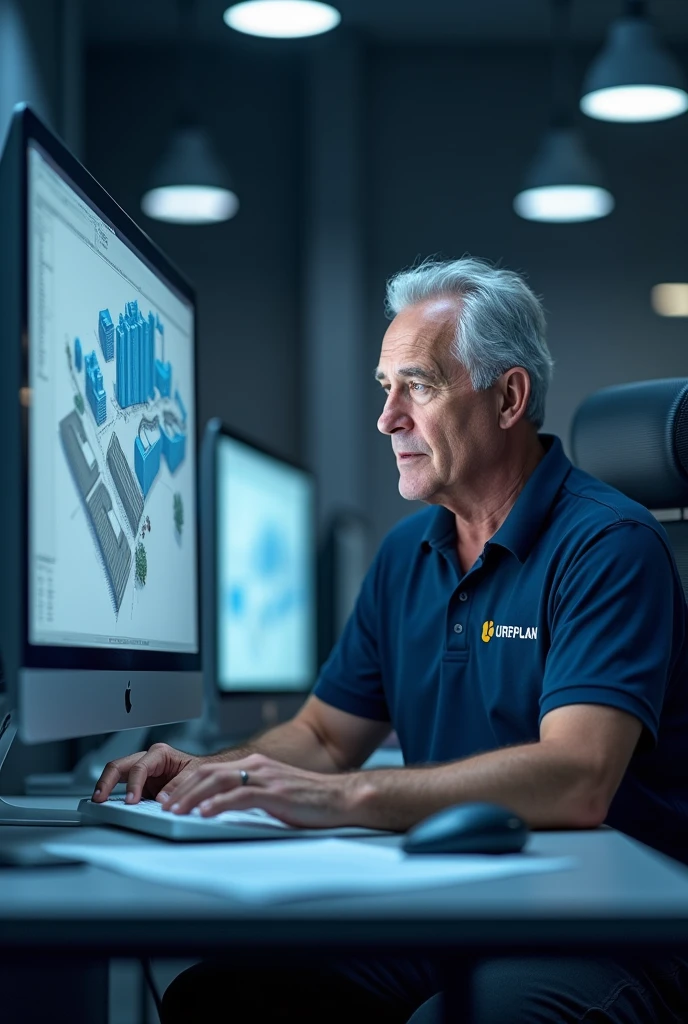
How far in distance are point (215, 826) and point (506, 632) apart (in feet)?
1.87

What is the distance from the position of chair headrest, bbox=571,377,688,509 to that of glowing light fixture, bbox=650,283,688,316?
3.48m

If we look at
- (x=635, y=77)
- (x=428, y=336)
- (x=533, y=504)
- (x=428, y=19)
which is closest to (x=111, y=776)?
(x=533, y=504)

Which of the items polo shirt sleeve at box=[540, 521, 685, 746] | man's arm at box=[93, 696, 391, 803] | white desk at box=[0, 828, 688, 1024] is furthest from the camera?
man's arm at box=[93, 696, 391, 803]

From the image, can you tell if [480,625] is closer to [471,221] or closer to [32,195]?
[32,195]

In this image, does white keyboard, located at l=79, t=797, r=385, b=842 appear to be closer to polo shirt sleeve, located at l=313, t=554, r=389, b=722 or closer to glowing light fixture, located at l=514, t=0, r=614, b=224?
polo shirt sleeve, located at l=313, t=554, r=389, b=722

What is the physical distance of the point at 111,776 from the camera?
123 centimetres

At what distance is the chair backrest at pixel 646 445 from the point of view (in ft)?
5.12

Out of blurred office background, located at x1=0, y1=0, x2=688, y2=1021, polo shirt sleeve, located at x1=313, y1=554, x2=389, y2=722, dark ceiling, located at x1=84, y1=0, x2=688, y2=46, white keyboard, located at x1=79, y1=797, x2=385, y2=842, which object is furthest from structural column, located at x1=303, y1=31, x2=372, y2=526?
white keyboard, located at x1=79, y1=797, x2=385, y2=842

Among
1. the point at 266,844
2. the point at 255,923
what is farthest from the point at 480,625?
the point at 255,923

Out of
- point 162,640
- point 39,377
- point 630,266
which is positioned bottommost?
point 162,640

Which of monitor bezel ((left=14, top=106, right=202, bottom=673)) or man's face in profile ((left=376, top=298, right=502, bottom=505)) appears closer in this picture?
monitor bezel ((left=14, top=106, right=202, bottom=673))

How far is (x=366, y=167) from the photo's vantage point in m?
5.05

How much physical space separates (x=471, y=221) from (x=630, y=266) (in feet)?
2.15

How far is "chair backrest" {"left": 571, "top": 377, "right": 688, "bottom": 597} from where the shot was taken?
1561mm
